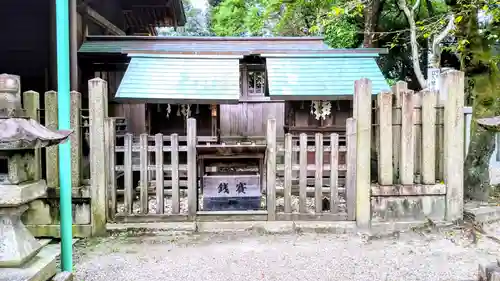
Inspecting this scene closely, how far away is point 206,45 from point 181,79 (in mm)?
2653

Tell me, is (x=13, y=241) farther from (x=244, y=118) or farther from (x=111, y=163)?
(x=244, y=118)

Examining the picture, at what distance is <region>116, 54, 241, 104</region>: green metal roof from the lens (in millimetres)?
7430

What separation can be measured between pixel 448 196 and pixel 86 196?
17.3ft

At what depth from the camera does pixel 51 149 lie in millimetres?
5051

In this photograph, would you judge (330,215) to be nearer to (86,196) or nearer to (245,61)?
(86,196)

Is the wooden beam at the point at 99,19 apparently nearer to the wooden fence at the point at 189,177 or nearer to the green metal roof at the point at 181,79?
the green metal roof at the point at 181,79

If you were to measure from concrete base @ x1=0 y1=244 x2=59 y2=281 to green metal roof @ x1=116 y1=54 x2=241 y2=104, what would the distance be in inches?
169

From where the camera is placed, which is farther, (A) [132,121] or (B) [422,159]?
(A) [132,121]

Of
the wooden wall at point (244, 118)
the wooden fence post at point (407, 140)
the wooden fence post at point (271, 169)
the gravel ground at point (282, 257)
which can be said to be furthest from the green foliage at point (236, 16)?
the gravel ground at point (282, 257)

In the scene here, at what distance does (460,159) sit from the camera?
5500mm

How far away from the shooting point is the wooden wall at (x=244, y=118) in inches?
398

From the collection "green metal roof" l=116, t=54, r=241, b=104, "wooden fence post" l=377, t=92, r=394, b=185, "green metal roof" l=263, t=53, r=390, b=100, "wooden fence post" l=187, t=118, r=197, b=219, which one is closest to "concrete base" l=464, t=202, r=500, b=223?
"wooden fence post" l=377, t=92, r=394, b=185

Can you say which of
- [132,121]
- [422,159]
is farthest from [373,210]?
[132,121]

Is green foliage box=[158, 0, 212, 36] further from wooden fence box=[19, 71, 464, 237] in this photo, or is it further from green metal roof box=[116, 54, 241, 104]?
wooden fence box=[19, 71, 464, 237]
